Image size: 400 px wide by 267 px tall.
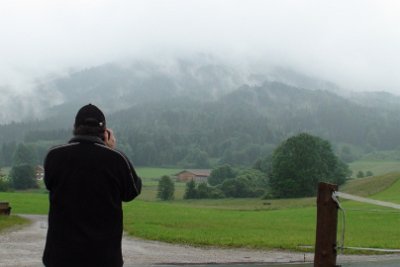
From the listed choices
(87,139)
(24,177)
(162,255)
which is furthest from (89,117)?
(24,177)

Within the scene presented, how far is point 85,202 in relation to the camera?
5.04 m

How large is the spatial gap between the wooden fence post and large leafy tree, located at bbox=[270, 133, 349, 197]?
8136cm

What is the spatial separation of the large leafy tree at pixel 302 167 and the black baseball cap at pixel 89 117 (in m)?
84.1

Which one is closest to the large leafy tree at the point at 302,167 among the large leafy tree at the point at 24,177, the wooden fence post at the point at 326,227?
the large leafy tree at the point at 24,177

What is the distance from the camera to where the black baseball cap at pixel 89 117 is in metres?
5.28

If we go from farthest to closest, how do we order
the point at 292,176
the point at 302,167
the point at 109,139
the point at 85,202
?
the point at 302,167, the point at 292,176, the point at 109,139, the point at 85,202

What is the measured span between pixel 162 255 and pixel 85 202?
1233 centimetres

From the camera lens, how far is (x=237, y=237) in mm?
22625

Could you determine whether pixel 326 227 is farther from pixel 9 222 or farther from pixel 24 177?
pixel 24 177

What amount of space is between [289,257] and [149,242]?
20.5 ft

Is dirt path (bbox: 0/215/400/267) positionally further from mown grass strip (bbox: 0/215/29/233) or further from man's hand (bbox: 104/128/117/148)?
man's hand (bbox: 104/128/117/148)

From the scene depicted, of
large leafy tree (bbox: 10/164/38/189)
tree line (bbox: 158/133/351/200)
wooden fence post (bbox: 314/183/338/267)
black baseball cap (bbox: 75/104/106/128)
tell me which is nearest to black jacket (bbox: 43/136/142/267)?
black baseball cap (bbox: 75/104/106/128)

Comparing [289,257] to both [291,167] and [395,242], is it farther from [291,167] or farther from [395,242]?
[291,167]

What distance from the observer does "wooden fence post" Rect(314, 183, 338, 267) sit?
7418 millimetres
